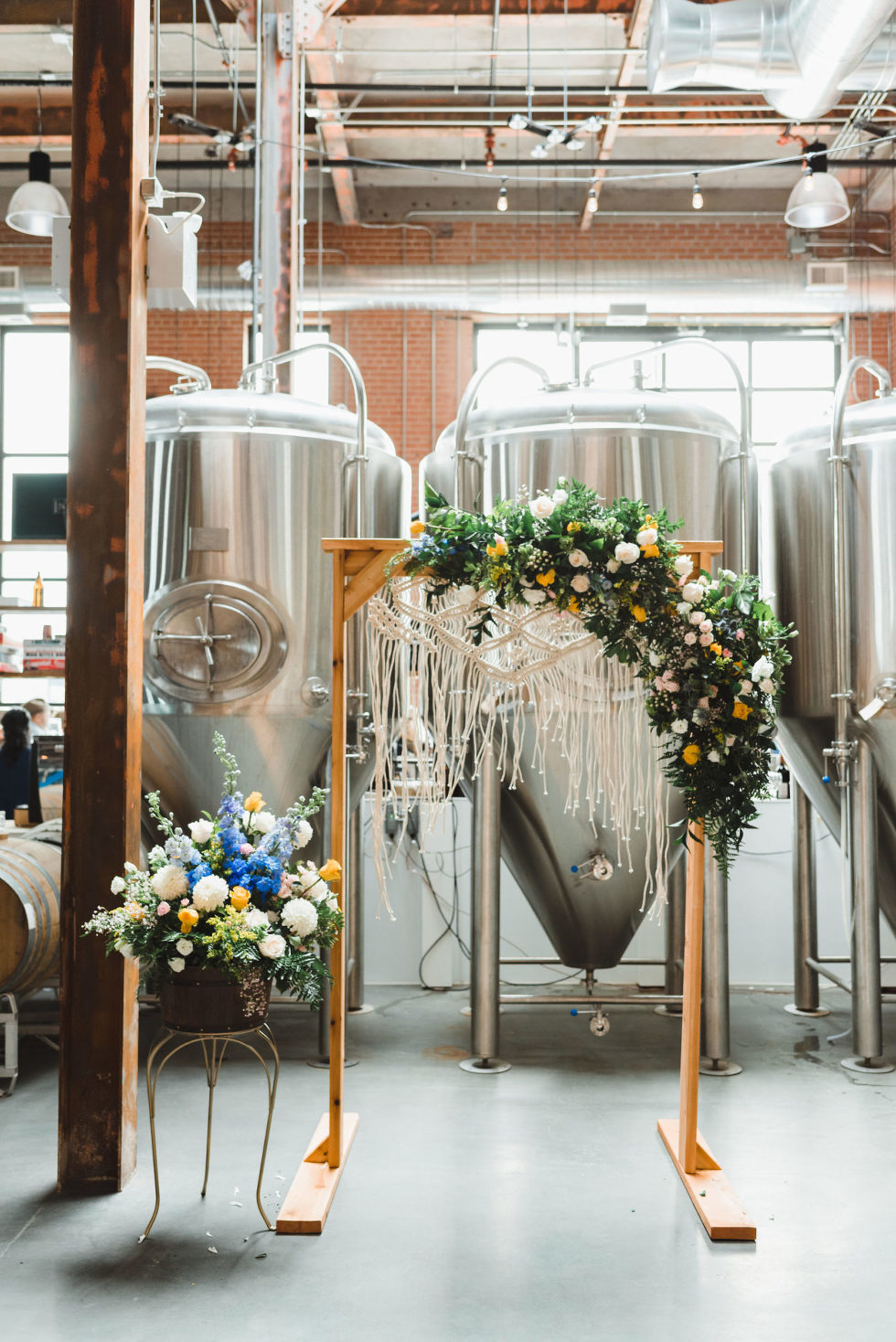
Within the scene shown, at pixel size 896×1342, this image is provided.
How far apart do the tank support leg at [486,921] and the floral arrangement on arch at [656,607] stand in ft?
4.53

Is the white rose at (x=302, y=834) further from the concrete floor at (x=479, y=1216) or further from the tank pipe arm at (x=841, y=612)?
the tank pipe arm at (x=841, y=612)

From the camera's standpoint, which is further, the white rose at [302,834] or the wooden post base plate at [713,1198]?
the white rose at [302,834]

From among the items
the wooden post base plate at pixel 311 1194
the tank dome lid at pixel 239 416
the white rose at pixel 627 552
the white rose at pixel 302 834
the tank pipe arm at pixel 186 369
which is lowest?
the wooden post base plate at pixel 311 1194

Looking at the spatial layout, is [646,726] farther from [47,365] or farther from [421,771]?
[47,365]

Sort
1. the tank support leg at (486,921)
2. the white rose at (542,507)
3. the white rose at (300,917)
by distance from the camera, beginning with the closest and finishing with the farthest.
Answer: the white rose at (300,917)
the white rose at (542,507)
the tank support leg at (486,921)

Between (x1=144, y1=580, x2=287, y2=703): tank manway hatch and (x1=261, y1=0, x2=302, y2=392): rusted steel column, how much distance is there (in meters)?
1.63

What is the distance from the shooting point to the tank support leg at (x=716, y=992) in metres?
4.74

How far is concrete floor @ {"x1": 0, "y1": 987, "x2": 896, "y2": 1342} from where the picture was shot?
2730 millimetres

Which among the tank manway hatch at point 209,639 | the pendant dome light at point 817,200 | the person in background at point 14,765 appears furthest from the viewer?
the pendant dome light at point 817,200

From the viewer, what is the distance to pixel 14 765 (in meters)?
6.21

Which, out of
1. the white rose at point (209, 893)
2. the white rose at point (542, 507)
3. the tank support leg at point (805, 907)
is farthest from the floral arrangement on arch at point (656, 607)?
the tank support leg at point (805, 907)

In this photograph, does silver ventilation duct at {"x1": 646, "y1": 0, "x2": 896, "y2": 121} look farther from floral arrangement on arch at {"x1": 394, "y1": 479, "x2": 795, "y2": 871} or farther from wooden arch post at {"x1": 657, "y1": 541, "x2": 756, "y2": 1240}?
floral arrangement on arch at {"x1": 394, "y1": 479, "x2": 795, "y2": 871}

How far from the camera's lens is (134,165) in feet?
11.8

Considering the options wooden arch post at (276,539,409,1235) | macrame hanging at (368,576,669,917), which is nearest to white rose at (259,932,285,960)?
wooden arch post at (276,539,409,1235)
